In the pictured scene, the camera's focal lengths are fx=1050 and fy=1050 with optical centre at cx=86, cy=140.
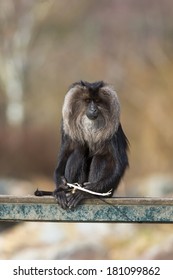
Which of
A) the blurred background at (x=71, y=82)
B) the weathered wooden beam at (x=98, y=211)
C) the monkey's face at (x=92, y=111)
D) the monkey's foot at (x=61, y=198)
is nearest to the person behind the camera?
the weathered wooden beam at (x=98, y=211)

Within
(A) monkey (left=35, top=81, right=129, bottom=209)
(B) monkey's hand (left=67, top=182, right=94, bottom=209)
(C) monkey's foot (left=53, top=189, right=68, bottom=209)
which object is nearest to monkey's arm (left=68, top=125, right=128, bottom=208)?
(A) monkey (left=35, top=81, right=129, bottom=209)

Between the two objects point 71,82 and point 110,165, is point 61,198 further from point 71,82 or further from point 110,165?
point 71,82

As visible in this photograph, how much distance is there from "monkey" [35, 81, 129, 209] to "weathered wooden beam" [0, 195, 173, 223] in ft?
2.08

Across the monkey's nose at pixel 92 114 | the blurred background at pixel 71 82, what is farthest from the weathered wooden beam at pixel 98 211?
the blurred background at pixel 71 82

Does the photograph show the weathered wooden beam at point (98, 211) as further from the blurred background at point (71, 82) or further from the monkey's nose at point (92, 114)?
the blurred background at point (71, 82)

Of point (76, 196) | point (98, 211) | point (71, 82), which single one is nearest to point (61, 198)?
point (76, 196)

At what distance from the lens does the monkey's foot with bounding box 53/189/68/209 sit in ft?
15.3

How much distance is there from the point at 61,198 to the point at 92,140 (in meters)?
0.57

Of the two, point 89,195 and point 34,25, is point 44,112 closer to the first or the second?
point 34,25

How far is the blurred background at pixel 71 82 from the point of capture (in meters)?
14.1

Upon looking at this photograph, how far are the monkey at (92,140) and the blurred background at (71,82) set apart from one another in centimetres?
811

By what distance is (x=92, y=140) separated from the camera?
540cm

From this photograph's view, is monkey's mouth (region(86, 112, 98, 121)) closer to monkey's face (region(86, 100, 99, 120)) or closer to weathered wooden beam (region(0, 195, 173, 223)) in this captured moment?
monkey's face (region(86, 100, 99, 120))

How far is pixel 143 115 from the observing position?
14344 millimetres
